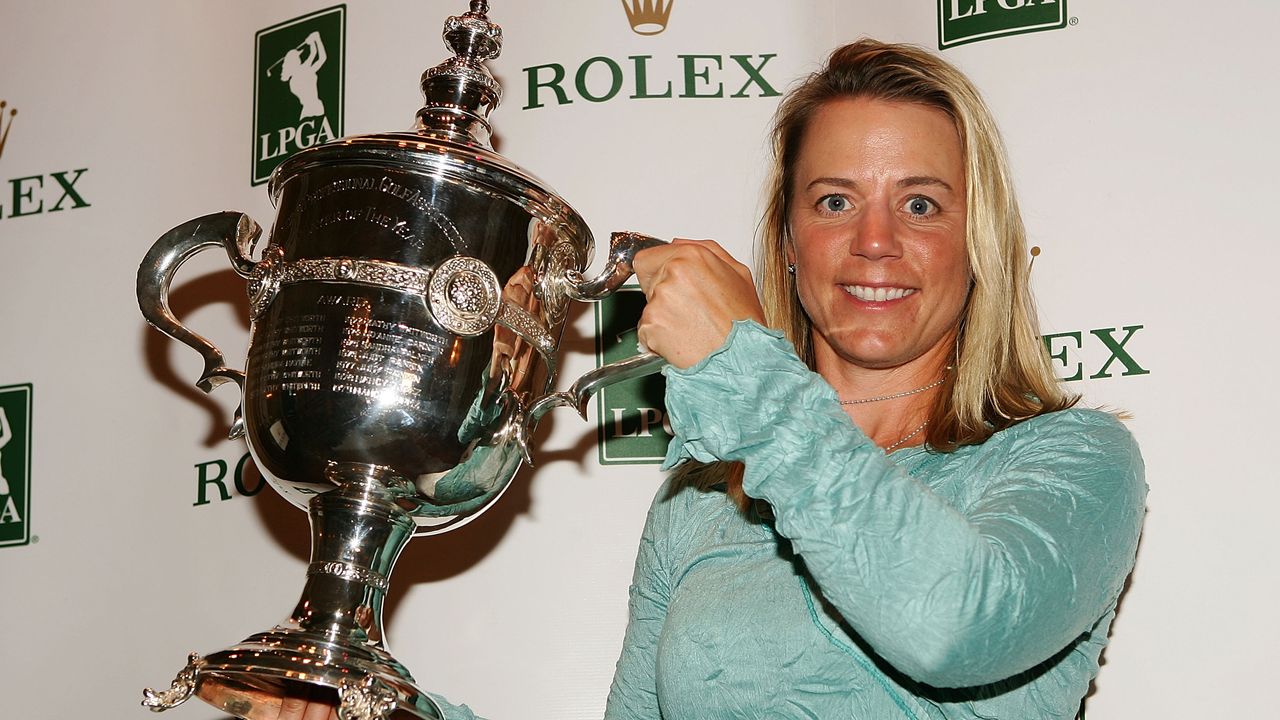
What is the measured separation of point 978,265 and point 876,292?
0.11 m

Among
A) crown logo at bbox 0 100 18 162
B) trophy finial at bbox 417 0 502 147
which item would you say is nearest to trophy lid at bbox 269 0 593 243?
trophy finial at bbox 417 0 502 147

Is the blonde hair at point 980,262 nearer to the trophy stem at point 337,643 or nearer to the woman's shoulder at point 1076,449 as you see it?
the woman's shoulder at point 1076,449

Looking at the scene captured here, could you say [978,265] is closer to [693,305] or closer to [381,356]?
[693,305]

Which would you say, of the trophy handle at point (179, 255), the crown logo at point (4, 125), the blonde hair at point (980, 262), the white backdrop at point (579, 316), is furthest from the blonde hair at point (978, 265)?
the crown logo at point (4, 125)

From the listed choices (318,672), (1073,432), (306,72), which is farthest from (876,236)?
(306,72)

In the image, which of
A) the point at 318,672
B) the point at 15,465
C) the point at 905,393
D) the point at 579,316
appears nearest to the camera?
the point at 318,672

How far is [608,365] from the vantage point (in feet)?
4.15

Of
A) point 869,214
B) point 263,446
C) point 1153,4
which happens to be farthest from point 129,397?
point 1153,4

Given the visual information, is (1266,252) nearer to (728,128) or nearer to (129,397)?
(728,128)

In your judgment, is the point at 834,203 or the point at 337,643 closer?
the point at 337,643

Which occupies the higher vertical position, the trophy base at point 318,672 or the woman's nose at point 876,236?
the woman's nose at point 876,236

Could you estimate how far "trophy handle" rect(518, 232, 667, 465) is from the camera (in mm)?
1239

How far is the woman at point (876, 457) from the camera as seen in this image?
102 centimetres

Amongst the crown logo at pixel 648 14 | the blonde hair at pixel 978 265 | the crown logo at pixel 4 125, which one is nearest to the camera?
the blonde hair at pixel 978 265
